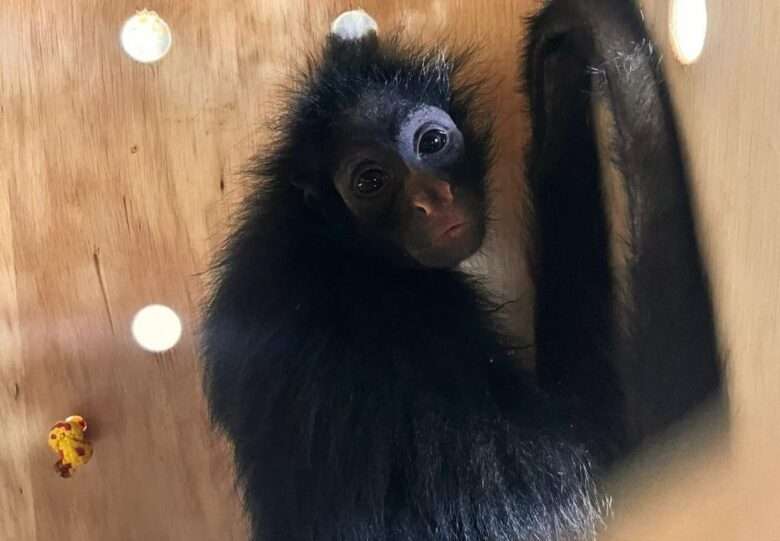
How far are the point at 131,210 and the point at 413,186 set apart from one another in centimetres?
35

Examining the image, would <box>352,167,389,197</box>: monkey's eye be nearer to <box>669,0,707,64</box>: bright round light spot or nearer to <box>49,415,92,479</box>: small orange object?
<box>669,0,707,64</box>: bright round light spot

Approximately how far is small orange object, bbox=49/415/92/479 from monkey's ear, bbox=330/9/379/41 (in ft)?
1.83

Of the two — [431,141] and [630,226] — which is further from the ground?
[431,141]

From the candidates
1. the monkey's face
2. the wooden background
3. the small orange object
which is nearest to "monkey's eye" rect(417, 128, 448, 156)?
the monkey's face

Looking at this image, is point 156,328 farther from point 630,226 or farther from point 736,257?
point 736,257

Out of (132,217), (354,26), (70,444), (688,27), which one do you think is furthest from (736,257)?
(70,444)

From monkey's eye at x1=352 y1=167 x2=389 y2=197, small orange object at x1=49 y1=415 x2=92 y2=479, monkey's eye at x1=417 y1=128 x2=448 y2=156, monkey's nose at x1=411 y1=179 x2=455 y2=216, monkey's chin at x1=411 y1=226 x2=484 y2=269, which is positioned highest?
monkey's eye at x1=417 y1=128 x2=448 y2=156

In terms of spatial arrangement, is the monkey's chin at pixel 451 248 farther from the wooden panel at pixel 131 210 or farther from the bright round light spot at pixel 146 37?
the bright round light spot at pixel 146 37

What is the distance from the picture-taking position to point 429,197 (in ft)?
3.36

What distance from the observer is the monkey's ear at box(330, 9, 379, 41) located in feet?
3.56

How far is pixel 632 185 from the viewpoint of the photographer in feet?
3.28

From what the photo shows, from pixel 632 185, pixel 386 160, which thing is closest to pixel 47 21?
pixel 386 160

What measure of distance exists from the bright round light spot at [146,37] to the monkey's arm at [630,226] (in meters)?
0.41

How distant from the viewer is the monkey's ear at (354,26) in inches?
42.8
